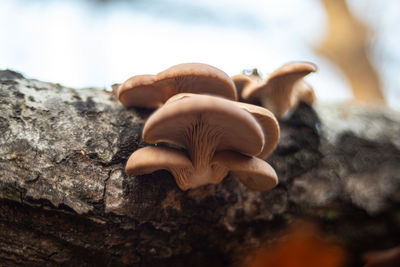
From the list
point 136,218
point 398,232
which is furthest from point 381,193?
point 136,218

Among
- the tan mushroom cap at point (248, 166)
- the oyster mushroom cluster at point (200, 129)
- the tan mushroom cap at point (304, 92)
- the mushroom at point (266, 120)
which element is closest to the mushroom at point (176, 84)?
the oyster mushroom cluster at point (200, 129)

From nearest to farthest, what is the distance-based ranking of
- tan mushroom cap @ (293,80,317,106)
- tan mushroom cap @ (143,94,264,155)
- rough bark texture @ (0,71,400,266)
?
1. tan mushroom cap @ (143,94,264,155)
2. rough bark texture @ (0,71,400,266)
3. tan mushroom cap @ (293,80,317,106)

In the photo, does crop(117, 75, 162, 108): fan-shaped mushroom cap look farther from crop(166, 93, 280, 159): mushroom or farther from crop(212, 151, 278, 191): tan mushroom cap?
crop(212, 151, 278, 191): tan mushroom cap

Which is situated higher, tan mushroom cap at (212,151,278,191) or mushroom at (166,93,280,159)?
mushroom at (166,93,280,159)

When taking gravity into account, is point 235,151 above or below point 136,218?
above

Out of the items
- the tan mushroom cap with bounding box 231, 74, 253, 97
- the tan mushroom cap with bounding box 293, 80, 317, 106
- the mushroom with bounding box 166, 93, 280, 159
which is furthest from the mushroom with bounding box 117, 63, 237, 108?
the tan mushroom cap with bounding box 293, 80, 317, 106

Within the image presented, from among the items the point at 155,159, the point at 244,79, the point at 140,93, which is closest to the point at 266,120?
the point at 244,79

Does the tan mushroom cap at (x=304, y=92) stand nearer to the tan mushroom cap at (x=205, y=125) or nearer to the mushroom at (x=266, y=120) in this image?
the mushroom at (x=266, y=120)

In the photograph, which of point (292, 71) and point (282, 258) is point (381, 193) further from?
point (292, 71)
